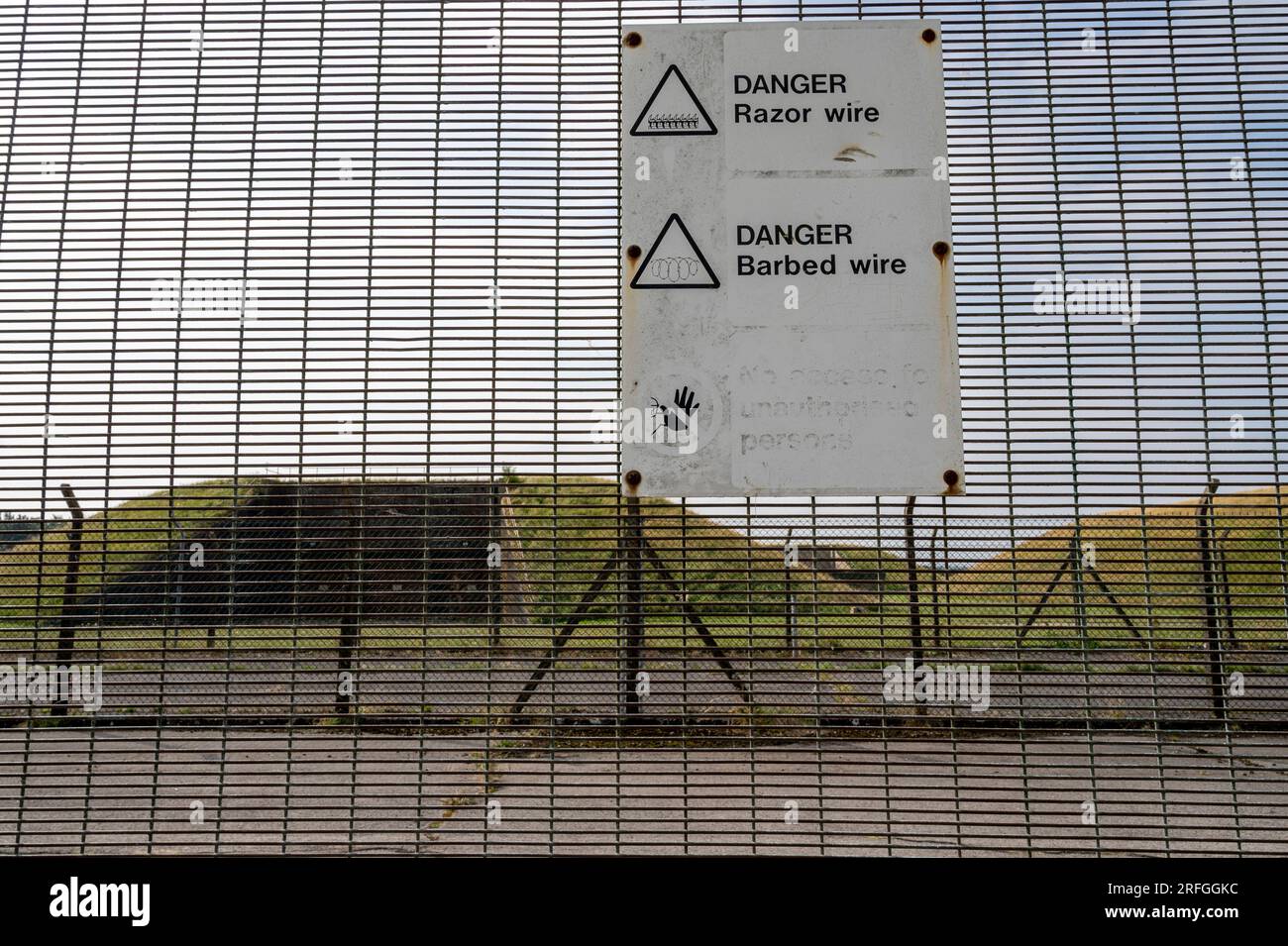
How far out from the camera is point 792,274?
13.3 feet

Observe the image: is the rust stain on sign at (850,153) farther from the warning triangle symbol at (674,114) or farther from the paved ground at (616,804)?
the paved ground at (616,804)

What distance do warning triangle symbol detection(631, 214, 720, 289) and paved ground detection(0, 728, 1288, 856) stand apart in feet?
7.26

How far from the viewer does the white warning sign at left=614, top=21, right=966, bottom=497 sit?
4.02 metres

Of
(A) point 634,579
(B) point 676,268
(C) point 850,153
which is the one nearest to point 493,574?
(A) point 634,579

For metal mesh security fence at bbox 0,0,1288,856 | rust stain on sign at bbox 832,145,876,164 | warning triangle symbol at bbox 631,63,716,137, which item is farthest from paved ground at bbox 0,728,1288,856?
warning triangle symbol at bbox 631,63,716,137

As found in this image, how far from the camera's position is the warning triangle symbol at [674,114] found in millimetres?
4156

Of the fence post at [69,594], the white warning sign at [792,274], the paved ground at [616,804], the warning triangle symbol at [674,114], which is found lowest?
the paved ground at [616,804]

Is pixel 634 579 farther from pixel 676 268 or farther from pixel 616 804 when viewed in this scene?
pixel 676 268

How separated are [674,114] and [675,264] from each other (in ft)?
2.54

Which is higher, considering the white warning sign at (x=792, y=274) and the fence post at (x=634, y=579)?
the white warning sign at (x=792, y=274)

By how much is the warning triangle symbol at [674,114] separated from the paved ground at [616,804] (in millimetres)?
2996

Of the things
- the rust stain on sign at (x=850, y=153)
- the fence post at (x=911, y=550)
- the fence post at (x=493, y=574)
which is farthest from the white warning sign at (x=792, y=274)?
the fence post at (x=493, y=574)

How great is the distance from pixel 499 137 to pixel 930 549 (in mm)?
3003
